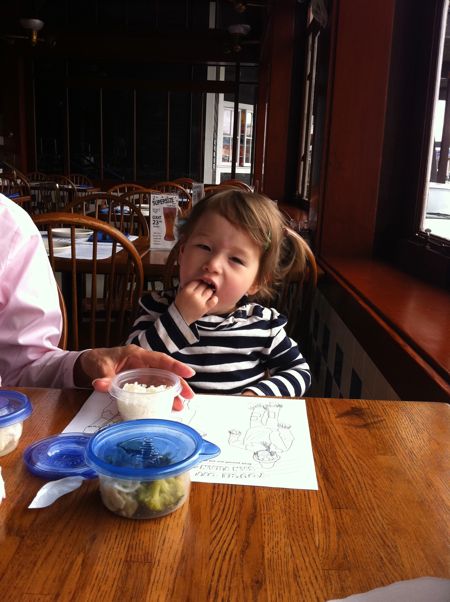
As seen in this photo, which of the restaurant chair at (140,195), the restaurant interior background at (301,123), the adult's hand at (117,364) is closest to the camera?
the adult's hand at (117,364)

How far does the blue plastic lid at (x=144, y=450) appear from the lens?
542 millimetres

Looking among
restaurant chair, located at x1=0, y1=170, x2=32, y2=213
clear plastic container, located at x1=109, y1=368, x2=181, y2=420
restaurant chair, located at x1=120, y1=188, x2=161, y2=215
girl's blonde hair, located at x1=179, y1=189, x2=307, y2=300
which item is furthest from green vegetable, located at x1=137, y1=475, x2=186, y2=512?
restaurant chair, located at x1=0, y1=170, x2=32, y2=213

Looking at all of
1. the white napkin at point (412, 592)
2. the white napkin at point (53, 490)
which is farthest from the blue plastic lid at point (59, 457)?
the white napkin at point (412, 592)

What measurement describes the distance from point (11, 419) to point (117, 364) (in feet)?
1.03

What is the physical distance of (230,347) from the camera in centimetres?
138

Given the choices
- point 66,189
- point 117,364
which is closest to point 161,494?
point 117,364

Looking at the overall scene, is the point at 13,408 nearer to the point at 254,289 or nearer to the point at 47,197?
the point at 254,289

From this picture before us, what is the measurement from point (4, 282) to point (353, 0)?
1923mm

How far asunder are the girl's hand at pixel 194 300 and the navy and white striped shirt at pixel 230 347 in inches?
0.9

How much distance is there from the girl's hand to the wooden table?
1.87 ft

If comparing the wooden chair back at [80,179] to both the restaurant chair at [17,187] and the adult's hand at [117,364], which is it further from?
the adult's hand at [117,364]

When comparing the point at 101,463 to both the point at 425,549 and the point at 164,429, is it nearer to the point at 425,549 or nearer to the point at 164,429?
the point at 164,429

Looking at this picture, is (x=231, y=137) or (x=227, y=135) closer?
(x=231, y=137)

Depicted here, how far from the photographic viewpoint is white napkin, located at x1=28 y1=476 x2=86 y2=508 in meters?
0.59
